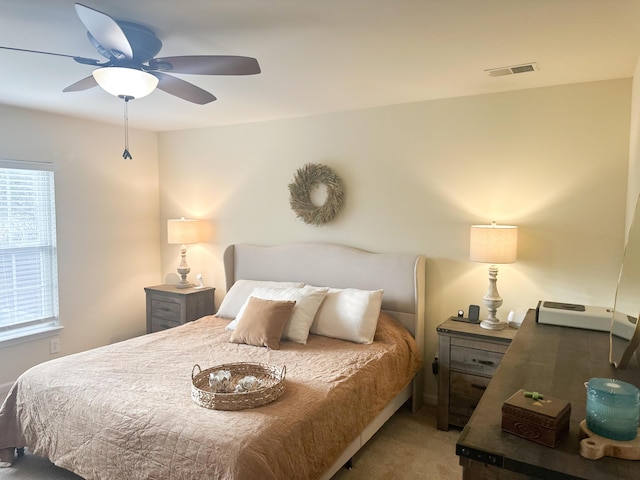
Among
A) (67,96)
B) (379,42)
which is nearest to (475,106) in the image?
(379,42)

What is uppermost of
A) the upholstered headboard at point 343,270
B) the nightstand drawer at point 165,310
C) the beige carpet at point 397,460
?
the upholstered headboard at point 343,270

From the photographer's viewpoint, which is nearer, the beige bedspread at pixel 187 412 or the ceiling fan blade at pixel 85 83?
the beige bedspread at pixel 187 412

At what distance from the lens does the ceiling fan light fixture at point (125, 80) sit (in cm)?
202

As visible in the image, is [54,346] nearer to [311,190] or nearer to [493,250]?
[311,190]

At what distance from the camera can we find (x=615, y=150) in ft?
9.36

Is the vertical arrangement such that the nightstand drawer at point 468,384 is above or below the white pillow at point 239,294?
below

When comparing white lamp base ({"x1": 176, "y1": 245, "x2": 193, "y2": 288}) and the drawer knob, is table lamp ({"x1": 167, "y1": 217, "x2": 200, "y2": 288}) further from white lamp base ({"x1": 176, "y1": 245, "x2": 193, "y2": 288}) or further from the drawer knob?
the drawer knob

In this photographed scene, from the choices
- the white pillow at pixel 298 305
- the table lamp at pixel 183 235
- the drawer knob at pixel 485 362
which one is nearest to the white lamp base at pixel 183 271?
the table lamp at pixel 183 235

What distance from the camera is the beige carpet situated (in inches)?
102

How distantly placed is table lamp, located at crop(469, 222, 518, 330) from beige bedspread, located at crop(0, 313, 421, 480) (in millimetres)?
689

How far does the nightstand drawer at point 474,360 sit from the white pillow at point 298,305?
3.39 feet

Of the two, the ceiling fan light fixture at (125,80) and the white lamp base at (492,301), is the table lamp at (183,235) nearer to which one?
the ceiling fan light fixture at (125,80)

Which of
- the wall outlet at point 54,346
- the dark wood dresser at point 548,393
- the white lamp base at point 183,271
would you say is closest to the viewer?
the dark wood dresser at point 548,393

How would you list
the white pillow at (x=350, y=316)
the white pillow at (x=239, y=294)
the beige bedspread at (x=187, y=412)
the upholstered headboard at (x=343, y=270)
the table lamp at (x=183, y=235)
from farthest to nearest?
the table lamp at (x=183, y=235) → the white pillow at (x=239, y=294) → the upholstered headboard at (x=343, y=270) → the white pillow at (x=350, y=316) → the beige bedspread at (x=187, y=412)
